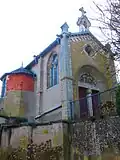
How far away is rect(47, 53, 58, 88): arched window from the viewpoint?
2006 cm

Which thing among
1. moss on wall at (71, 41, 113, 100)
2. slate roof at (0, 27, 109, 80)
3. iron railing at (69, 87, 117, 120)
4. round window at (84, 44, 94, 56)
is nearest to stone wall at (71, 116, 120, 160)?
iron railing at (69, 87, 117, 120)

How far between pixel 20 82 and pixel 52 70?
3109 millimetres

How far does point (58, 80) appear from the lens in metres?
19.2

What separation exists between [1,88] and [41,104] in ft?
17.6

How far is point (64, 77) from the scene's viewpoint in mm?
18094

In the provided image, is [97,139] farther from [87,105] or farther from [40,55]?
[40,55]

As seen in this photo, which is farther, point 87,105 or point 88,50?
point 88,50

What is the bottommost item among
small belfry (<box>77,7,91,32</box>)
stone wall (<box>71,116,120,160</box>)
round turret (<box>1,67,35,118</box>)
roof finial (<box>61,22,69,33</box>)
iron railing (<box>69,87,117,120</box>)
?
stone wall (<box>71,116,120,160</box>)

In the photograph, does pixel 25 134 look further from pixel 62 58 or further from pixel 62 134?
pixel 62 58

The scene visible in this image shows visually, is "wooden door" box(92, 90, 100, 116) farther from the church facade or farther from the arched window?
the arched window

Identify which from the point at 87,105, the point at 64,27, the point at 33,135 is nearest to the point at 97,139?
the point at 33,135

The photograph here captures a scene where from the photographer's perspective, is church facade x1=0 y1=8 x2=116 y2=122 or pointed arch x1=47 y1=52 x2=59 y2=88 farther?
pointed arch x1=47 y1=52 x2=59 y2=88

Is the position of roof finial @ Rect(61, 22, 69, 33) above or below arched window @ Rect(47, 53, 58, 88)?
above

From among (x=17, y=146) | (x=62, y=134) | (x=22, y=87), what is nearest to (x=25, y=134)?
(x=17, y=146)
